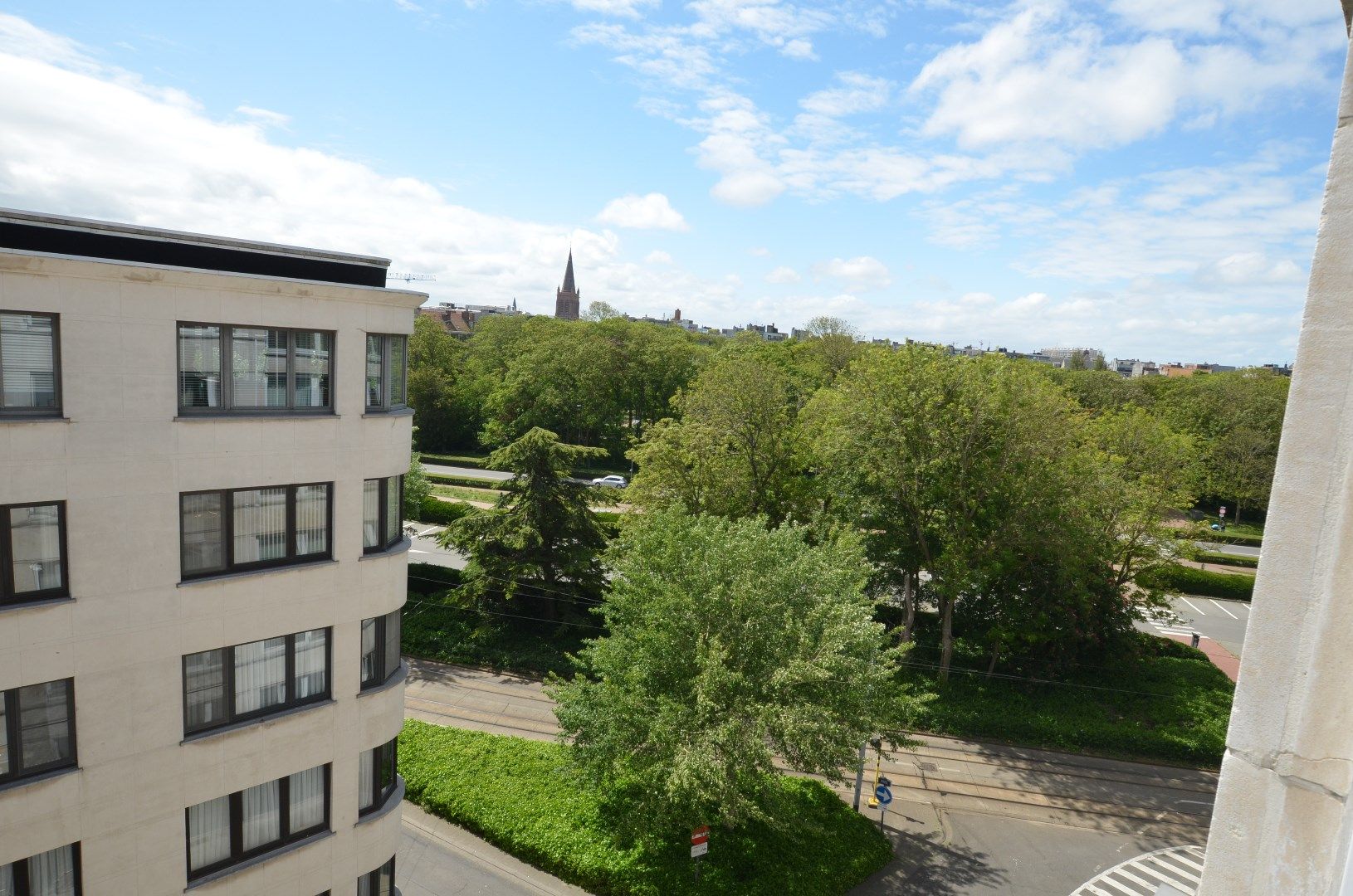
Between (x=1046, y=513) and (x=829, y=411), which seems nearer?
(x=1046, y=513)

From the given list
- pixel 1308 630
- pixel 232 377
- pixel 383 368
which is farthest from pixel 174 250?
pixel 1308 630

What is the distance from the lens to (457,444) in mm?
83750

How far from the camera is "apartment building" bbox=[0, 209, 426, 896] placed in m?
10.3

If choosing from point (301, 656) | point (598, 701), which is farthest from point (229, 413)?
point (598, 701)

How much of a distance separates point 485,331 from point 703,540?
7410 cm

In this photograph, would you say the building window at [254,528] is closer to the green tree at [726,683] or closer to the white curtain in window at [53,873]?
the white curtain in window at [53,873]

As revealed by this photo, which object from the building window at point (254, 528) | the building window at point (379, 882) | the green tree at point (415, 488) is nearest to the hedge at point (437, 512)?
the green tree at point (415, 488)

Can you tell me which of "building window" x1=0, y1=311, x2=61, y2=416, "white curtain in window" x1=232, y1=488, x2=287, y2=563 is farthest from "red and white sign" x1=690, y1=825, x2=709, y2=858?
"building window" x1=0, y1=311, x2=61, y2=416

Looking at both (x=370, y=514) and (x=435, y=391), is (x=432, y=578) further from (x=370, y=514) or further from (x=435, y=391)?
(x=435, y=391)

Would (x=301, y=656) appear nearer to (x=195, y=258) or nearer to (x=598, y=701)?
(x=195, y=258)

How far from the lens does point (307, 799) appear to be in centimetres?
1323

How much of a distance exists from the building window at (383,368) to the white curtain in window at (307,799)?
232 inches

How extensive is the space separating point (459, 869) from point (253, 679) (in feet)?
35.7

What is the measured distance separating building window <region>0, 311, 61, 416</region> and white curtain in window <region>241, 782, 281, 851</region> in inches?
247
